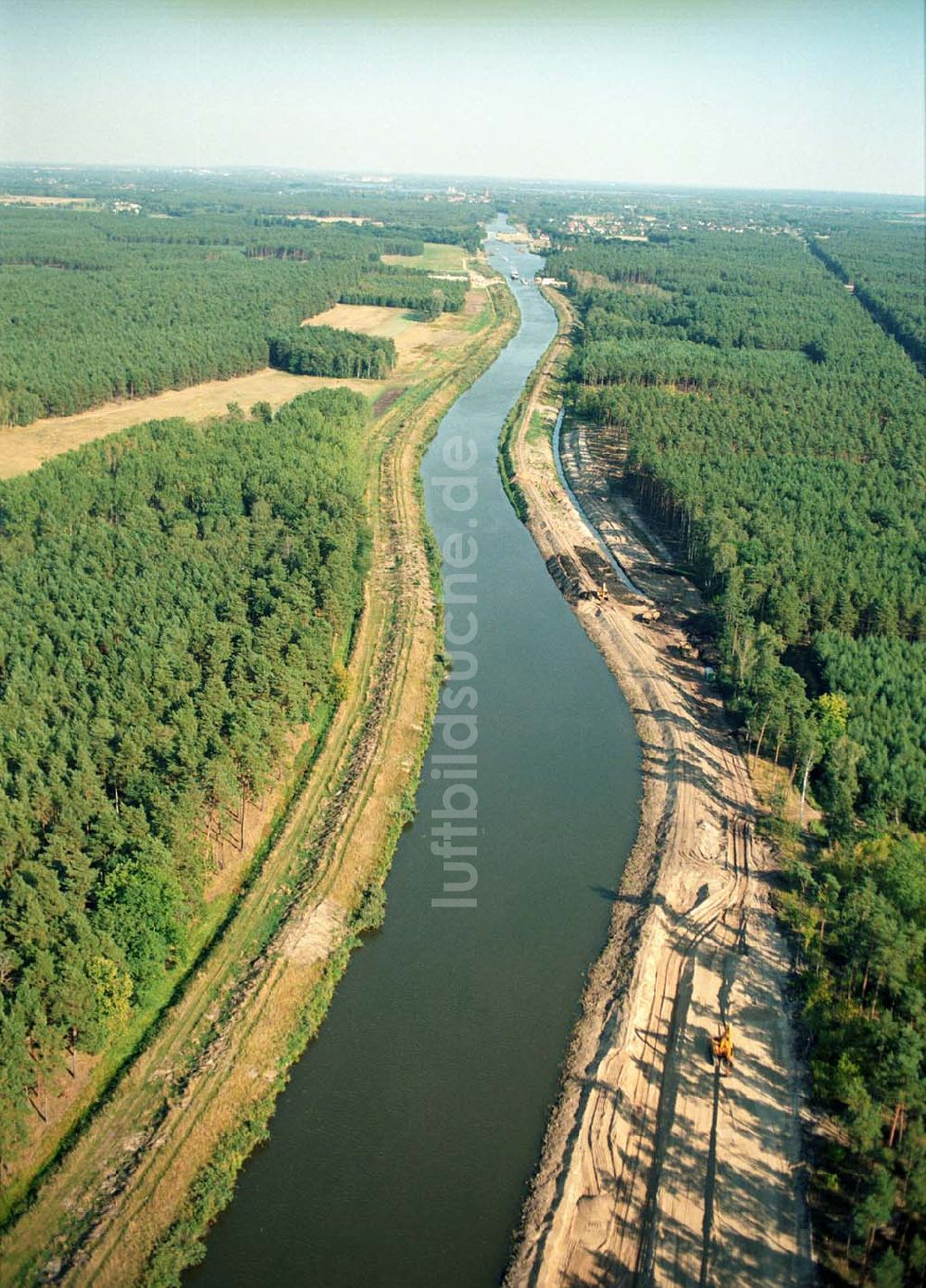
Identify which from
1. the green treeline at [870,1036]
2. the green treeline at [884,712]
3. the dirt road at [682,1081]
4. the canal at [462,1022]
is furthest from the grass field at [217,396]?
the green treeline at [870,1036]

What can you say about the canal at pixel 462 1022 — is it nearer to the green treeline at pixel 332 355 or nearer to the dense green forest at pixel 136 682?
the dense green forest at pixel 136 682

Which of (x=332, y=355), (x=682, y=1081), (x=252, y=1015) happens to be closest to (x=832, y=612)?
(x=682, y=1081)

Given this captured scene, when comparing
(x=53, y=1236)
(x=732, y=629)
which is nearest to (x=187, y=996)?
(x=53, y=1236)

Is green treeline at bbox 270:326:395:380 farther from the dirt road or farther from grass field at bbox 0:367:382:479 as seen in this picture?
the dirt road

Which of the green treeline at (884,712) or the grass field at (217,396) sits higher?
the grass field at (217,396)

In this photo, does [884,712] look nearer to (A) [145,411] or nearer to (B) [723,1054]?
(B) [723,1054]

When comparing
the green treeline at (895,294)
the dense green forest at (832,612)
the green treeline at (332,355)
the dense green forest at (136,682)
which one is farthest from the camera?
the green treeline at (895,294)
